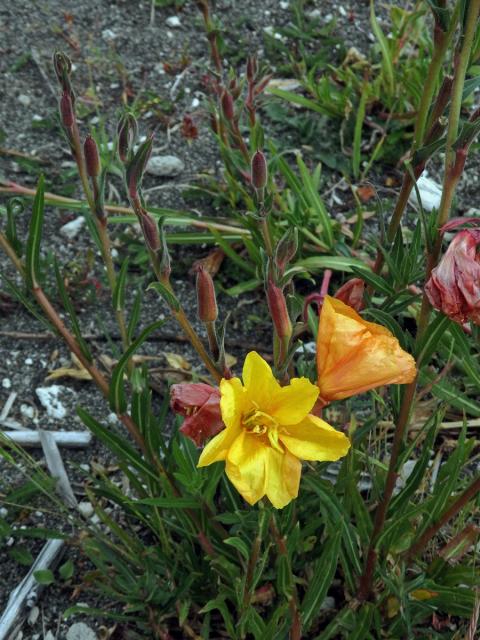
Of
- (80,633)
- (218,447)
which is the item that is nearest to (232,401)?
(218,447)

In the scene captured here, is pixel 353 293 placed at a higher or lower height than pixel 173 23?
higher

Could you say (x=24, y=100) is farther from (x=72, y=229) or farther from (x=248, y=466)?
(x=248, y=466)

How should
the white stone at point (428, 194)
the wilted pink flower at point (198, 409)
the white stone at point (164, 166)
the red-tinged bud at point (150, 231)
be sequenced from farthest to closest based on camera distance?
the white stone at point (164, 166), the white stone at point (428, 194), the red-tinged bud at point (150, 231), the wilted pink flower at point (198, 409)

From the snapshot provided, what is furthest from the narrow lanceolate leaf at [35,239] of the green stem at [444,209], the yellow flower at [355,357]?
the green stem at [444,209]

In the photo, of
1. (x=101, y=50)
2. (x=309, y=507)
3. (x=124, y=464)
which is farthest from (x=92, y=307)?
(x=101, y=50)

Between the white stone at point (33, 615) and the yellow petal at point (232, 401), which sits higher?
the yellow petal at point (232, 401)

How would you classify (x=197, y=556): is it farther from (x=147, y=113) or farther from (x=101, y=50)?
(x=101, y=50)

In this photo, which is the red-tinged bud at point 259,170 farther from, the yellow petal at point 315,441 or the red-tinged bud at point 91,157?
the yellow petal at point 315,441
